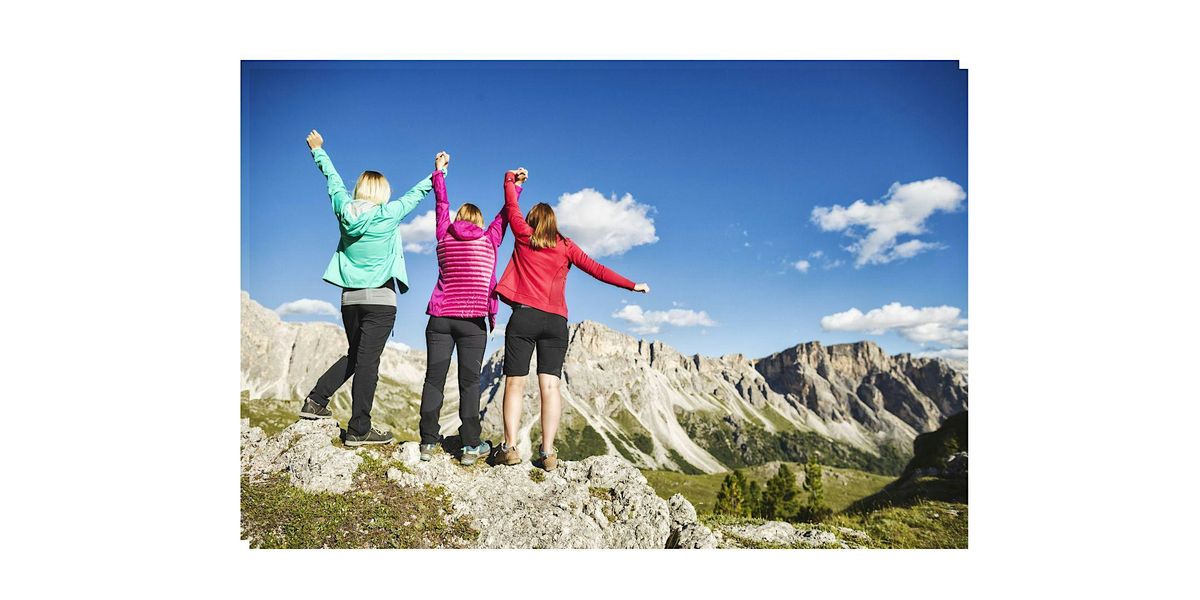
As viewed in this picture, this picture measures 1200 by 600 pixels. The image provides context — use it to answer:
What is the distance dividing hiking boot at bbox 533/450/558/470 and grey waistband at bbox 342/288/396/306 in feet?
9.84

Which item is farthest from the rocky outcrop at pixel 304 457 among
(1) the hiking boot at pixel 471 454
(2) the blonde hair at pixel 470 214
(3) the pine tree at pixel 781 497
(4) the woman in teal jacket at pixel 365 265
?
(3) the pine tree at pixel 781 497

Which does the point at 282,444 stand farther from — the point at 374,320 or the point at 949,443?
the point at 949,443

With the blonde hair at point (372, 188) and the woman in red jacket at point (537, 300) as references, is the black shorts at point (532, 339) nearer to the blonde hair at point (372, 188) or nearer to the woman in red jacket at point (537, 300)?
the woman in red jacket at point (537, 300)

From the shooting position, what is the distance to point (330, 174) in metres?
7.85

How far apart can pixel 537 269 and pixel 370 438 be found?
11.1ft

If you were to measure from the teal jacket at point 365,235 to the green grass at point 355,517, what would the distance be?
262 cm

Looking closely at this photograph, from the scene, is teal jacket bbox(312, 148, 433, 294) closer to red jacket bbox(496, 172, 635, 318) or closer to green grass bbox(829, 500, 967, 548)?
red jacket bbox(496, 172, 635, 318)

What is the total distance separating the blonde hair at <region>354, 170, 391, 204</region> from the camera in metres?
7.93

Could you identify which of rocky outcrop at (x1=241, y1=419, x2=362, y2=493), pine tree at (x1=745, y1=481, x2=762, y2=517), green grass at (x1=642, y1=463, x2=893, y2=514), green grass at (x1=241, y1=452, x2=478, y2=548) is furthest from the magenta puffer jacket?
green grass at (x1=642, y1=463, x2=893, y2=514)

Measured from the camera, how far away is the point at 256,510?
757 cm

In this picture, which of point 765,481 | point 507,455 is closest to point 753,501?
point 765,481

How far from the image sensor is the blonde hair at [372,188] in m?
7.93

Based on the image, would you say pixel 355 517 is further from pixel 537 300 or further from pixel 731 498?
pixel 731 498

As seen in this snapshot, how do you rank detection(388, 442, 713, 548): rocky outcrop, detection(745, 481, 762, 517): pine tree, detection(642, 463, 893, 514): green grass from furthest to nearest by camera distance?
detection(642, 463, 893, 514): green grass < detection(745, 481, 762, 517): pine tree < detection(388, 442, 713, 548): rocky outcrop
